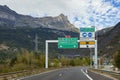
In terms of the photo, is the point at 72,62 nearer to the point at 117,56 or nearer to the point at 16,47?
the point at 16,47

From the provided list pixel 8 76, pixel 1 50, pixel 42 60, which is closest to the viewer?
pixel 8 76

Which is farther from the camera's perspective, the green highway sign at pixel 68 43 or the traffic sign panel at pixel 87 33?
the green highway sign at pixel 68 43

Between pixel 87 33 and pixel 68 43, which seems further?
pixel 68 43

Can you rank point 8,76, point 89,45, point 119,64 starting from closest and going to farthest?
point 8,76
point 89,45
point 119,64

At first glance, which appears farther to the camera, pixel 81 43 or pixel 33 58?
pixel 33 58

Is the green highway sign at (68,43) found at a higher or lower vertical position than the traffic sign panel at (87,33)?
lower

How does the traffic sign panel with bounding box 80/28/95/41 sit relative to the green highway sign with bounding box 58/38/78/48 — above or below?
above

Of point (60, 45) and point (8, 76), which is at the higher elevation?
point (60, 45)

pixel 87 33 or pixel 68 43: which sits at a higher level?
pixel 87 33

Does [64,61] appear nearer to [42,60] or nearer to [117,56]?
[42,60]

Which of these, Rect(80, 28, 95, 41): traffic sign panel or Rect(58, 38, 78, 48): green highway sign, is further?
Rect(58, 38, 78, 48): green highway sign

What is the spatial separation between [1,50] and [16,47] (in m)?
8.98

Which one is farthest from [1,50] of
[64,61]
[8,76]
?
[8,76]

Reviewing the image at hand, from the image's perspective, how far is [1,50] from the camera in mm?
189750
